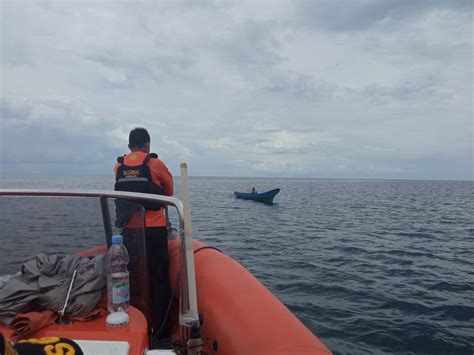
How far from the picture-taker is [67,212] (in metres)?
2.65

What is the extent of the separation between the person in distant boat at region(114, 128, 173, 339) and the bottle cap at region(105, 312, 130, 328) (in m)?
0.97

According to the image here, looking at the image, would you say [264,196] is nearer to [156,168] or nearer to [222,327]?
[156,168]

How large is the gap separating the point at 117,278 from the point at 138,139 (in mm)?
1531

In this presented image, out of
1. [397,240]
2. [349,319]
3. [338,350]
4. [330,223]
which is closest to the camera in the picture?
[338,350]

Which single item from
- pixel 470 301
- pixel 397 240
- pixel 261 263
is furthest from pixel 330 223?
pixel 470 301

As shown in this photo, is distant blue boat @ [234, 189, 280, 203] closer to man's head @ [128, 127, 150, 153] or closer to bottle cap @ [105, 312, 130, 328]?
man's head @ [128, 127, 150, 153]

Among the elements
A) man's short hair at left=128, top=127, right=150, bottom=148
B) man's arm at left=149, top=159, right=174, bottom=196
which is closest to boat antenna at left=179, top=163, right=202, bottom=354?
man's arm at left=149, top=159, right=174, bottom=196

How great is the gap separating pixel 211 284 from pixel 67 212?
1.20 m

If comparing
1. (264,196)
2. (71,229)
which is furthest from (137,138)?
(264,196)

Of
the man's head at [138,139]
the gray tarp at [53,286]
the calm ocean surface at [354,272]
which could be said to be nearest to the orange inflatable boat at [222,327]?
the gray tarp at [53,286]

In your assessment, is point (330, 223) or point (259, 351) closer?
point (259, 351)

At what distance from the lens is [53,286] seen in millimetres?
2270

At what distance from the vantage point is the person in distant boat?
3141 millimetres

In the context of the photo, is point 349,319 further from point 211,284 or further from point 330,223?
point 330,223
